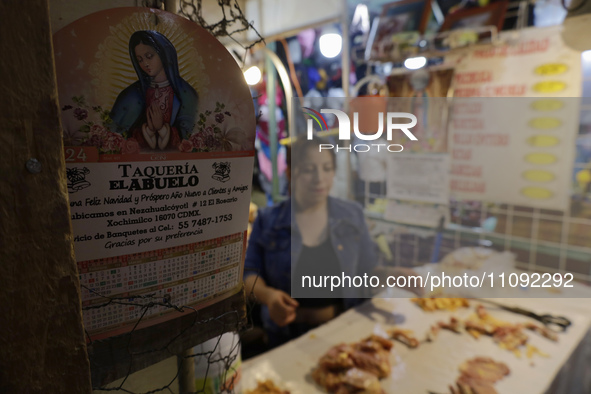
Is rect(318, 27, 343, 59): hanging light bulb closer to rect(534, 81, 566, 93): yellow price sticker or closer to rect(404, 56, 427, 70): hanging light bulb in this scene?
rect(404, 56, 427, 70): hanging light bulb

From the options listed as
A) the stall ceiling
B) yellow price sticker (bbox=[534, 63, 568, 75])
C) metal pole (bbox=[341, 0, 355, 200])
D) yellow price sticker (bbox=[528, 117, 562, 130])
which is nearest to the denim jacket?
metal pole (bbox=[341, 0, 355, 200])

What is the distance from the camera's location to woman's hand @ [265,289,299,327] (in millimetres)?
1589

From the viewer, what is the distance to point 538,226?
202 centimetres

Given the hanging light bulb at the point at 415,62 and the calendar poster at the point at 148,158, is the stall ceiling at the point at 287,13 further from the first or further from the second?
the calendar poster at the point at 148,158

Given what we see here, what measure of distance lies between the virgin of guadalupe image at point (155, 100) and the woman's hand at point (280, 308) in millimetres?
1280

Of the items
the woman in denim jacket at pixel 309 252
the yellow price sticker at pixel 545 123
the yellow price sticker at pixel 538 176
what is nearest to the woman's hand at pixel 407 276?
the woman in denim jacket at pixel 309 252

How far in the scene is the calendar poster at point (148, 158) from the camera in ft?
1.21

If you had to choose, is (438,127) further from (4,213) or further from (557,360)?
(4,213)

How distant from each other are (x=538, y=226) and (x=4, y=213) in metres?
2.29

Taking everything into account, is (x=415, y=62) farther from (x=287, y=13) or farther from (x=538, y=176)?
(x=287, y=13)

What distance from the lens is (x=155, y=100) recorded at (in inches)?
15.9

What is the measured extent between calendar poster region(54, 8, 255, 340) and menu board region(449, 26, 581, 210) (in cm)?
195

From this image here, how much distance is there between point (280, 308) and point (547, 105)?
5.27 ft

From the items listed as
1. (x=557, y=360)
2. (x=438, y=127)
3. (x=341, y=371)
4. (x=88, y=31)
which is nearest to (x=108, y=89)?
(x=88, y=31)
